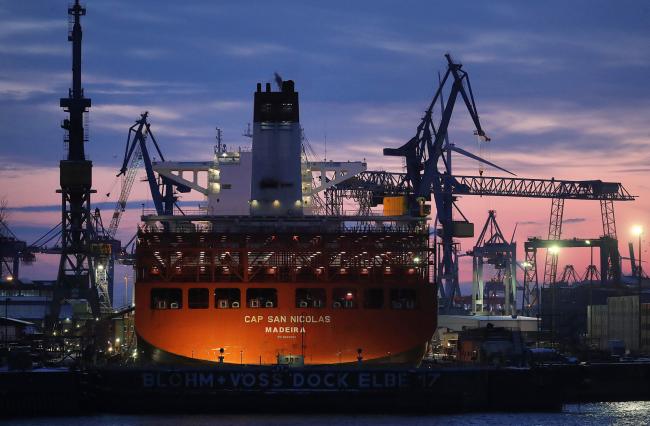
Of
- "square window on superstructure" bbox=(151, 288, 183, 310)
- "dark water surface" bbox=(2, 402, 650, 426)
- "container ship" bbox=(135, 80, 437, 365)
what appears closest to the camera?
"dark water surface" bbox=(2, 402, 650, 426)

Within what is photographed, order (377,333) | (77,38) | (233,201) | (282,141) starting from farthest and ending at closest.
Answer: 1. (77,38)
2. (233,201)
3. (282,141)
4. (377,333)

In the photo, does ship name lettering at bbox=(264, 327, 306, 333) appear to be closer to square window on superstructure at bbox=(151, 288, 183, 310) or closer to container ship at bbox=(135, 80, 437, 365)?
container ship at bbox=(135, 80, 437, 365)

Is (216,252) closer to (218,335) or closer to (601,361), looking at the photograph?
(218,335)

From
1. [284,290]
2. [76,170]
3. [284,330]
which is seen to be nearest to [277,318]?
[284,330]

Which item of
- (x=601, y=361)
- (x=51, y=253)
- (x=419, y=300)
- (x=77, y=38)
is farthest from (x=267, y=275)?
(x=51, y=253)

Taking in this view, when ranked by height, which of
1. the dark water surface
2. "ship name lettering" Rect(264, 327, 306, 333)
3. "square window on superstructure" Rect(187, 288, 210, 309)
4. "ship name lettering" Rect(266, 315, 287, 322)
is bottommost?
the dark water surface

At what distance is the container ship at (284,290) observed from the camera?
2525 inches

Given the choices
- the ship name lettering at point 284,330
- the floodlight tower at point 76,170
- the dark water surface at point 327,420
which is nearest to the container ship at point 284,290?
the ship name lettering at point 284,330

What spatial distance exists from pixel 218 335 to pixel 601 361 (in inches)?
1093

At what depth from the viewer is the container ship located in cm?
6412

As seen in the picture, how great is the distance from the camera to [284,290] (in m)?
64.9

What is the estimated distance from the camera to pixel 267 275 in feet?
215

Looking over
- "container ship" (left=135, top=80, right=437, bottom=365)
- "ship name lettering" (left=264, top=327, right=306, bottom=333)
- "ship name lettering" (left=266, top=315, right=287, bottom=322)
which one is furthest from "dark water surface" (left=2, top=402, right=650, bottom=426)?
"ship name lettering" (left=266, top=315, right=287, bottom=322)

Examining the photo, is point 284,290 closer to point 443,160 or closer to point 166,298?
point 166,298
